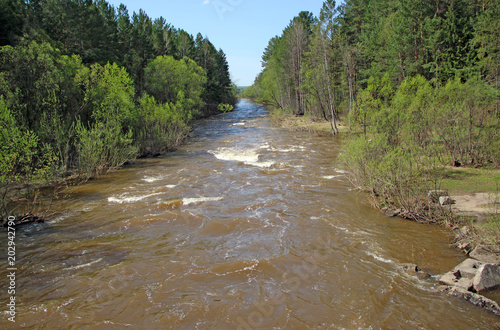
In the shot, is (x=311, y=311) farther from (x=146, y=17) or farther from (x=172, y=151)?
(x=146, y=17)

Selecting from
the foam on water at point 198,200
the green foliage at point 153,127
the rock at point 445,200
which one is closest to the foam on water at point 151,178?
the foam on water at point 198,200

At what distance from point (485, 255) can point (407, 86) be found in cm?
1749

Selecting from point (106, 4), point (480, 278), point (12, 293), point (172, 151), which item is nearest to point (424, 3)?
point (172, 151)

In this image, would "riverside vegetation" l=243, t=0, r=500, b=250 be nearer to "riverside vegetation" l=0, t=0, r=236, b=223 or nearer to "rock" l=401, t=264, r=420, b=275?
"rock" l=401, t=264, r=420, b=275

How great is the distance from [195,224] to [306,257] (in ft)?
16.3

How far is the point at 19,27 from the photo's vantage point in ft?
91.2

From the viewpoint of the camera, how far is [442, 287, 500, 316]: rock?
6.63m

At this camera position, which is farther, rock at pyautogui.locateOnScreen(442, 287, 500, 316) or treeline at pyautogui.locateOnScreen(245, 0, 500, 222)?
treeline at pyautogui.locateOnScreen(245, 0, 500, 222)

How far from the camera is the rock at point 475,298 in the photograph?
21.8 feet

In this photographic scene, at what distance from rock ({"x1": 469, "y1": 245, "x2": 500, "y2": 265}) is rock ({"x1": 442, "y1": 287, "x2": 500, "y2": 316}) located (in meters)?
1.84

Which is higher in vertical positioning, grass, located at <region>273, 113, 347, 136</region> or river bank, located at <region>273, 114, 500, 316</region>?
grass, located at <region>273, 113, 347, 136</region>

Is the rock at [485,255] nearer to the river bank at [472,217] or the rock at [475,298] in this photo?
the river bank at [472,217]

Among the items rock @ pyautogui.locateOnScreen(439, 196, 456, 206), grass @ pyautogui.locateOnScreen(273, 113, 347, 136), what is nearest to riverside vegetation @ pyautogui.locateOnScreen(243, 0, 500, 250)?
rock @ pyautogui.locateOnScreen(439, 196, 456, 206)

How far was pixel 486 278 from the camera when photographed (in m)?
7.25
